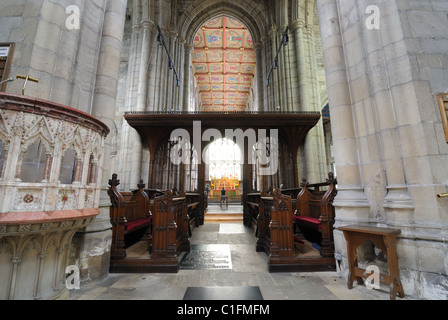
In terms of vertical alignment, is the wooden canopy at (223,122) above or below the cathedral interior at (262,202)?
above

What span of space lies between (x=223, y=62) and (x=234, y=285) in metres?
16.6

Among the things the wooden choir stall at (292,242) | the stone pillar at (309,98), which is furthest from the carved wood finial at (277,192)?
the stone pillar at (309,98)

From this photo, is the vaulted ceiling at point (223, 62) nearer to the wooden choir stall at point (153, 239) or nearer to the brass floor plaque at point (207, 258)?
the wooden choir stall at point (153, 239)

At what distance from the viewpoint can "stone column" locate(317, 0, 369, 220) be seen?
266 cm

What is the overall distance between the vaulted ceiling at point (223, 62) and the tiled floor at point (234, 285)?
13607mm

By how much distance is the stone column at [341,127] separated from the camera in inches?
105

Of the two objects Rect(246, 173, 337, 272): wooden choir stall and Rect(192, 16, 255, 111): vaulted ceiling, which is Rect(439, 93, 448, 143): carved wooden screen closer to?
Rect(246, 173, 337, 272): wooden choir stall

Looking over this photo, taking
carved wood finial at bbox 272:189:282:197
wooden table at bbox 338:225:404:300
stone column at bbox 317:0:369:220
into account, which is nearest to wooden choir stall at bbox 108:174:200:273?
carved wood finial at bbox 272:189:282:197

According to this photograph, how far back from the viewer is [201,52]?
14930 millimetres

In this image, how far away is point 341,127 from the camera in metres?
2.93

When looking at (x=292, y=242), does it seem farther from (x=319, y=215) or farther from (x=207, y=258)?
(x=207, y=258)

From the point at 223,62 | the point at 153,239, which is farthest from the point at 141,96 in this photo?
the point at 223,62
